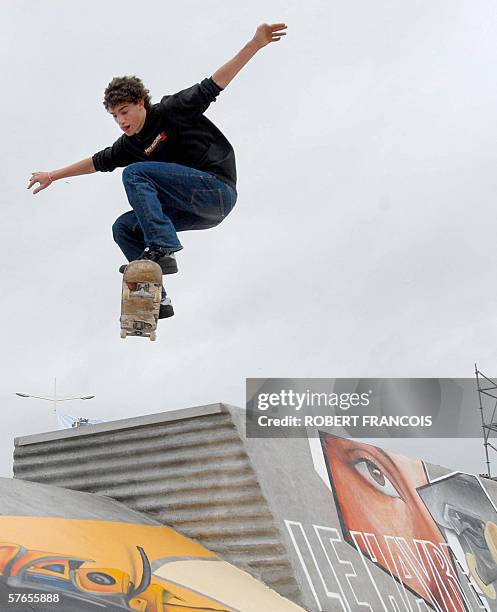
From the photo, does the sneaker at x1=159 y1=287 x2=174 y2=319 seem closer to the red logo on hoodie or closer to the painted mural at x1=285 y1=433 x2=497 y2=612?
the red logo on hoodie

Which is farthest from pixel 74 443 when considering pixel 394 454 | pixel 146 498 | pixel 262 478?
pixel 394 454

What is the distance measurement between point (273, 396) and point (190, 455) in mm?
3157

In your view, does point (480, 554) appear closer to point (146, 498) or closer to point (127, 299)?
point (146, 498)

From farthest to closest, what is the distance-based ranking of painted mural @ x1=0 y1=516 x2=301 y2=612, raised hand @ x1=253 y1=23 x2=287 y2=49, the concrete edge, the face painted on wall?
the face painted on wall < the concrete edge < raised hand @ x1=253 y1=23 x2=287 y2=49 < painted mural @ x1=0 y1=516 x2=301 y2=612

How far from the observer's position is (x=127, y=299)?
628 centimetres

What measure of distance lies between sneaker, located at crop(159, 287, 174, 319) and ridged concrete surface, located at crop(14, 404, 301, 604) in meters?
1.07

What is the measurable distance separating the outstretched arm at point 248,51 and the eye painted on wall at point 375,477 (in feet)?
15.7

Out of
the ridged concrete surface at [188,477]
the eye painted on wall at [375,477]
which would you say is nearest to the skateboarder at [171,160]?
the ridged concrete surface at [188,477]

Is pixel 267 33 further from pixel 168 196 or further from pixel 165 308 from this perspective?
pixel 165 308

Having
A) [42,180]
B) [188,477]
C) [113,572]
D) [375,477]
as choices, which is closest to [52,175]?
[42,180]

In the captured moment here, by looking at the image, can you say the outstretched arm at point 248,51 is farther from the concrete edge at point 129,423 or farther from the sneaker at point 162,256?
the concrete edge at point 129,423

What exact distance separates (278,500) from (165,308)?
2.08 metres

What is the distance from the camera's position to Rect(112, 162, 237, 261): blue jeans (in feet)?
20.6

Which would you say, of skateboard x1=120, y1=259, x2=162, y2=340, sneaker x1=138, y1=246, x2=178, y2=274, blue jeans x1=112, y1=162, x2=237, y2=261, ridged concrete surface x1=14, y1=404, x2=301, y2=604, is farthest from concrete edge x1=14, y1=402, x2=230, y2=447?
blue jeans x1=112, y1=162, x2=237, y2=261
